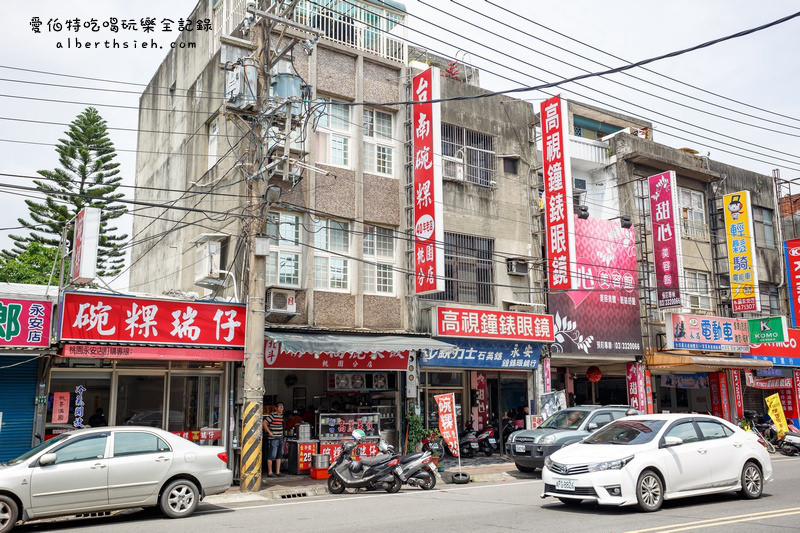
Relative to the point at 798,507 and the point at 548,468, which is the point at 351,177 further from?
the point at 798,507

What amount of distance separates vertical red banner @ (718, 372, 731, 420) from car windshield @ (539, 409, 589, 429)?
42.7ft

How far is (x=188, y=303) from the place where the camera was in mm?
15242

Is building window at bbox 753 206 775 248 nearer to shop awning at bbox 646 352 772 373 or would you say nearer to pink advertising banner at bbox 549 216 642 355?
shop awning at bbox 646 352 772 373

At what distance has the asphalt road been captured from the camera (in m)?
9.51

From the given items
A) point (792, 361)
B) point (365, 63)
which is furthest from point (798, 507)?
point (792, 361)

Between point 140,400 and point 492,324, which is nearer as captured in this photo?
point 140,400

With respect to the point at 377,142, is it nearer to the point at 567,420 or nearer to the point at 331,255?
the point at 331,255

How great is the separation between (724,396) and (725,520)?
20057 millimetres

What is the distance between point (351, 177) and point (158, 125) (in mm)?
8338

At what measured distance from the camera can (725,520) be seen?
9.70 meters

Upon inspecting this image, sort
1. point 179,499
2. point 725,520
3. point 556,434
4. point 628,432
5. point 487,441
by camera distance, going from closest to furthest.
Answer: point 725,520 < point 179,499 < point 628,432 < point 556,434 < point 487,441

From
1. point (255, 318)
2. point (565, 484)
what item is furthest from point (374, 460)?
point (565, 484)

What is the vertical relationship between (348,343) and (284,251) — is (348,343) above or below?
below

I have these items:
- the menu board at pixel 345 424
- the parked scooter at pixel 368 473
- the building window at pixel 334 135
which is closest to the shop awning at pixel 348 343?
the menu board at pixel 345 424
